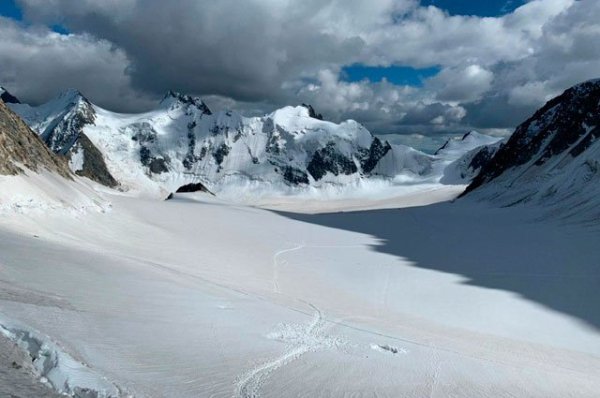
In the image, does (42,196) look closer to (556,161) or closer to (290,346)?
(290,346)

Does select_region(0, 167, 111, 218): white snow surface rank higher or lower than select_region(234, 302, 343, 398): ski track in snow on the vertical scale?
higher

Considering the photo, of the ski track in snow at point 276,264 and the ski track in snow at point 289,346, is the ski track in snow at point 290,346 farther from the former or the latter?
the ski track in snow at point 276,264

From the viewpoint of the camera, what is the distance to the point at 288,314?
16.3m

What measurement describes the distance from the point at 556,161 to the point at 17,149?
11372cm

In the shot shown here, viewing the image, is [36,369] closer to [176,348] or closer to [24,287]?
[176,348]

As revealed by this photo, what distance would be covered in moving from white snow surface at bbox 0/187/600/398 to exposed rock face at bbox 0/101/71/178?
4205 mm

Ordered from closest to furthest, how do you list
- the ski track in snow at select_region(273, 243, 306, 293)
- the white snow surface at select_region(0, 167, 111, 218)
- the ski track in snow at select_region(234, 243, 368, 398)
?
the ski track in snow at select_region(234, 243, 368, 398) < the ski track in snow at select_region(273, 243, 306, 293) < the white snow surface at select_region(0, 167, 111, 218)

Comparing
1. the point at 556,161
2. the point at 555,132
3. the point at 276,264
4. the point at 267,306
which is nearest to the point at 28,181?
the point at 276,264

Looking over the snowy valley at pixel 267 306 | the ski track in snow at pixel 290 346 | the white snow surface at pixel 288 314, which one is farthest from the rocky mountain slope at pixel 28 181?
the ski track in snow at pixel 290 346

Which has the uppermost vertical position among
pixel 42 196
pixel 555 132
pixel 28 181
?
pixel 555 132

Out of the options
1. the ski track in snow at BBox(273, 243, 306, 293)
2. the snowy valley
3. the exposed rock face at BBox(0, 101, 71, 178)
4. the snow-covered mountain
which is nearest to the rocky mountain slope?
the exposed rock face at BBox(0, 101, 71, 178)

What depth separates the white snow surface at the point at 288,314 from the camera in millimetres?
10461

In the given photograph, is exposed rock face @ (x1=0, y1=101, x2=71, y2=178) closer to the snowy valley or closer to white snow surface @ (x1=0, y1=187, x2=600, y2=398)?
the snowy valley

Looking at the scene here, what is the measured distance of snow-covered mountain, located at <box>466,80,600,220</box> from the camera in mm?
86188
